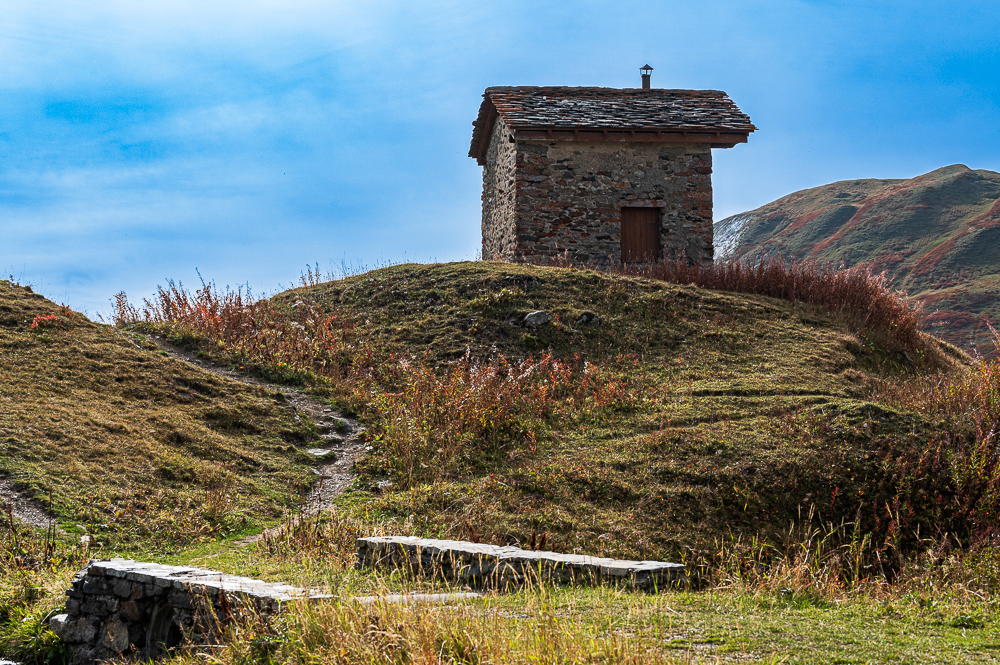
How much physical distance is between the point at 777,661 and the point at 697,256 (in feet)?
61.1

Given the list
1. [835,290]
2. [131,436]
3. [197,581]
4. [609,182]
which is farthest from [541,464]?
[609,182]

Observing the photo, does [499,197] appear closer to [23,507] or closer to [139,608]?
[23,507]

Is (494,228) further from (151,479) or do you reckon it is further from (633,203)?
(151,479)

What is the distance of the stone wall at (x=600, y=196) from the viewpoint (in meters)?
21.4

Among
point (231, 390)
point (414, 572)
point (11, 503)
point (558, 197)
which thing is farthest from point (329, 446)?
point (558, 197)

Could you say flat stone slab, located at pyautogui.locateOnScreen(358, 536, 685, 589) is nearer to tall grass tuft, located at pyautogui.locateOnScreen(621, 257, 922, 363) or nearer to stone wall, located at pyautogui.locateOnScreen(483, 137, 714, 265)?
tall grass tuft, located at pyautogui.locateOnScreen(621, 257, 922, 363)

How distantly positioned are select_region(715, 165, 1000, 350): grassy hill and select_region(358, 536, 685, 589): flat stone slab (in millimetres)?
31528

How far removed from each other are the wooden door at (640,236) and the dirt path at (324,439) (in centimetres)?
1134

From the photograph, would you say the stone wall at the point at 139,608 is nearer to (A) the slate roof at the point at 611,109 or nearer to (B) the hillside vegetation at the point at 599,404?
(B) the hillside vegetation at the point at 599,404

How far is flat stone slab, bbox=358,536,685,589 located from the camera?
635 centimetres

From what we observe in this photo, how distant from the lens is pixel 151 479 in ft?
30.7

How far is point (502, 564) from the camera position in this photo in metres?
6.55

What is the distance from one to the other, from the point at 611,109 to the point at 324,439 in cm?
1483

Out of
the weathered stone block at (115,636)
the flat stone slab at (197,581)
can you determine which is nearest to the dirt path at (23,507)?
the flat stone slab at (197,581)
